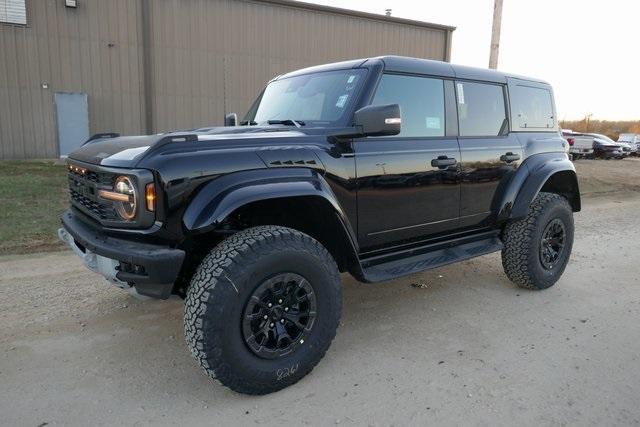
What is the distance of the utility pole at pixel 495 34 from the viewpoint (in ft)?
42.1

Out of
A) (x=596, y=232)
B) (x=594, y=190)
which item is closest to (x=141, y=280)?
(x=596, y=232)

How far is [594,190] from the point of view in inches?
496

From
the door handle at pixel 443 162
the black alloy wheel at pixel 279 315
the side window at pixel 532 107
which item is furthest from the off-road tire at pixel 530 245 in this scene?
the black alloy wheel at pixel 279 315

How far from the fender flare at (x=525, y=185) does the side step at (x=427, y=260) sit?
0.30 metres

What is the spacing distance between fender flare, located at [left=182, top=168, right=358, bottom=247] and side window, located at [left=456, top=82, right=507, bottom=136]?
5.56 feet

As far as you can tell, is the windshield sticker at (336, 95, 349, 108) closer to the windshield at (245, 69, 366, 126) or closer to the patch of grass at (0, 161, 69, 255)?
the windshield at (245, 69, 366, 126)

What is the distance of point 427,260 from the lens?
12.5 feet

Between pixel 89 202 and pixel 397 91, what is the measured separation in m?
2.24

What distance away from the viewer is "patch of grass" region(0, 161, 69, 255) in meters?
5.71

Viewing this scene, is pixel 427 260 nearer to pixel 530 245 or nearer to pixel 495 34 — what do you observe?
pixel 530 245

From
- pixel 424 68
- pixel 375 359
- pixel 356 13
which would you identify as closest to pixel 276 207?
pixel 375 359

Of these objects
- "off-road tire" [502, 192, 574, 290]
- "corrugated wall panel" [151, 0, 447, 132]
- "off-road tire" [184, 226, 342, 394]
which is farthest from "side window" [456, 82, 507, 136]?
"corrugated wall panel" [151, 0, 447, 132]

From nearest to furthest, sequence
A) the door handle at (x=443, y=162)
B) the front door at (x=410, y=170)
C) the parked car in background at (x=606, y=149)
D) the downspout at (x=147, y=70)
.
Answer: the front door at (x=410, y=170) → the door handle at (x=443, y=162) → the downspout at (x=147, y=70) → the parked car in background at (x=606, y=149)

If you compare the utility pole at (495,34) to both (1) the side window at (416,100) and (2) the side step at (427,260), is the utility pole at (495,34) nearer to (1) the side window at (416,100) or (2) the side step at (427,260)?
(2) the side step at (427,260)
